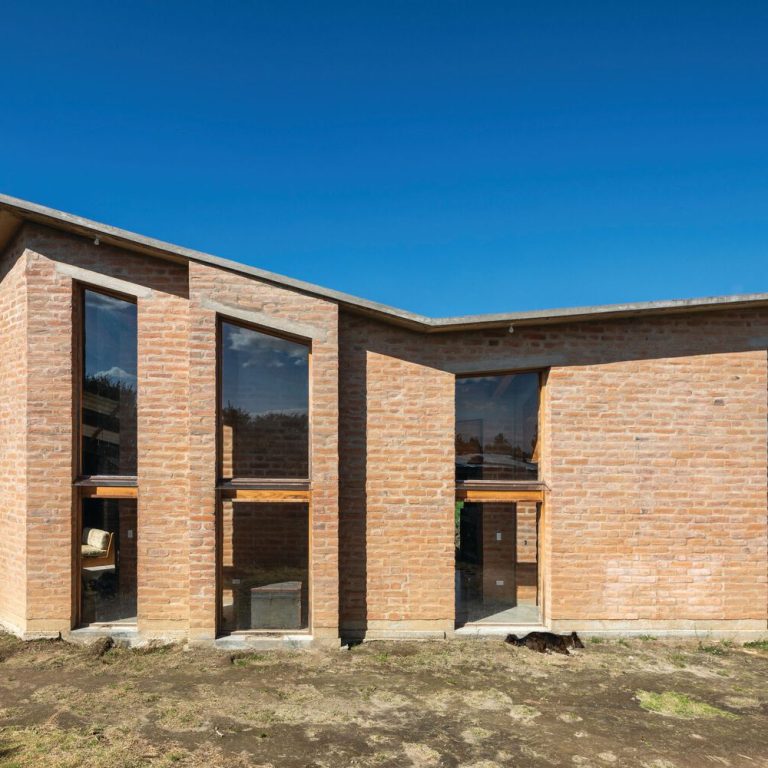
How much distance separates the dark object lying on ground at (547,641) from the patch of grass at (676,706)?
1.32m

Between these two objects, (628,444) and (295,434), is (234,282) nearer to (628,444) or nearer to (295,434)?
(295,434)

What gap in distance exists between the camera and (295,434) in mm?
8102

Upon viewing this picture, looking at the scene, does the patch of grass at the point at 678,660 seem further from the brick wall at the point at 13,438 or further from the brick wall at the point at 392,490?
the brick wall at the point at 13,438

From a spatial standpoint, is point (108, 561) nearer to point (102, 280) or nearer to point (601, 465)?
point (102, 280)

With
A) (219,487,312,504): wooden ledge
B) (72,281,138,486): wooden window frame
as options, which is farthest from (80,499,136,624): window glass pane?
(219,487,312,504): wooden ledge

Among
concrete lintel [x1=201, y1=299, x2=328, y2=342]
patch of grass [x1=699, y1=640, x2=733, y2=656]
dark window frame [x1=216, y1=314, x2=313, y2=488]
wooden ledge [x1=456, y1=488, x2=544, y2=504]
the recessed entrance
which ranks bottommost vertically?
patch of grass [x1=699, y1=640, x2=733, y2=656]

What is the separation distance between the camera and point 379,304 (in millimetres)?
7887

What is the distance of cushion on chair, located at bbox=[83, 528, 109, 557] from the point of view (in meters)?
8.03

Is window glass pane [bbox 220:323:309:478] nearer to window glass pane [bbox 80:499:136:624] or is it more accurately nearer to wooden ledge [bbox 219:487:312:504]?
wooden ledge [bbox 219:487:312:504]

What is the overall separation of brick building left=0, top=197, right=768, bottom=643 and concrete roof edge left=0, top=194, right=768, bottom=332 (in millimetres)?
37

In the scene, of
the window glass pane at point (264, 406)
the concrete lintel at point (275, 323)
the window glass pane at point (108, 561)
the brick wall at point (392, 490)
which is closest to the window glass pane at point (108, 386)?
the window glass pane at point (108, 561)

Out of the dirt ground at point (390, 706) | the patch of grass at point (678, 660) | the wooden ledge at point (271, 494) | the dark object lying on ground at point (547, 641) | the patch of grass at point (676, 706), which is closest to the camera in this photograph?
the dirt ground at point (390, 706)

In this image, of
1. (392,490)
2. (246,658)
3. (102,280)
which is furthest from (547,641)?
(102,280)

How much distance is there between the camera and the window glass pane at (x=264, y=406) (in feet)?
26.5
